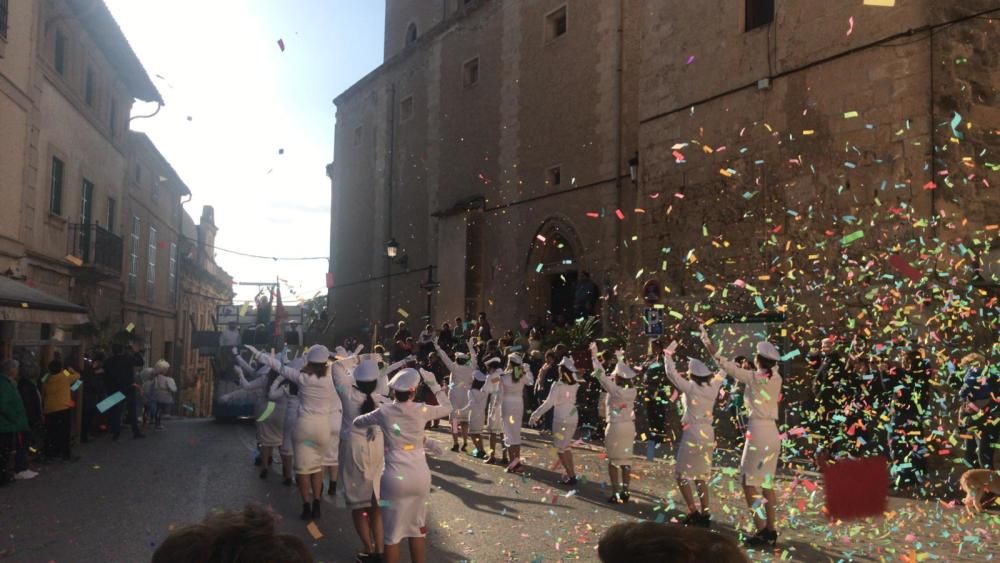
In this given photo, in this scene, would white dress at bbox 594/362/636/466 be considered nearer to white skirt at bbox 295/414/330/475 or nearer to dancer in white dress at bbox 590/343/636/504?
dancer in white dress at bbox 590/343/636/504

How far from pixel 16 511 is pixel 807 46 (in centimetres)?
1406

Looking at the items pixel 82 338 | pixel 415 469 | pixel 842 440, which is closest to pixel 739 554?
pixel 415 469

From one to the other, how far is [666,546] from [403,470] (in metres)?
4.94

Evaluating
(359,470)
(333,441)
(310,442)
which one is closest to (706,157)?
(333,441)

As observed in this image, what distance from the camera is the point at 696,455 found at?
883 centimetres

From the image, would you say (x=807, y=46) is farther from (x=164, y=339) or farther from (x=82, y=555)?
(x=164, y=339)

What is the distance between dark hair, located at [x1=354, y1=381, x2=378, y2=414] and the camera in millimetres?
7113

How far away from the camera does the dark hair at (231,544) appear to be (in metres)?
1.81

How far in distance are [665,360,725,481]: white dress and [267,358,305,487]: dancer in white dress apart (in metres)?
4.35

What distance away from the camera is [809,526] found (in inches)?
340

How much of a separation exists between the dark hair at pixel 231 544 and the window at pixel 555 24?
23.3 m

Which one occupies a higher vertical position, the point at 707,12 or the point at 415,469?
the point at 707,12

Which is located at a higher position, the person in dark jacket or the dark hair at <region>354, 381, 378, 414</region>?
the dark hair at <region>354, 381, 378, 414</region>

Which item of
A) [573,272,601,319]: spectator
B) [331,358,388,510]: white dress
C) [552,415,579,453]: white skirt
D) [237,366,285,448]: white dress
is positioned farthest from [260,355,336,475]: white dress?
[573,272,601,319]: spectator
